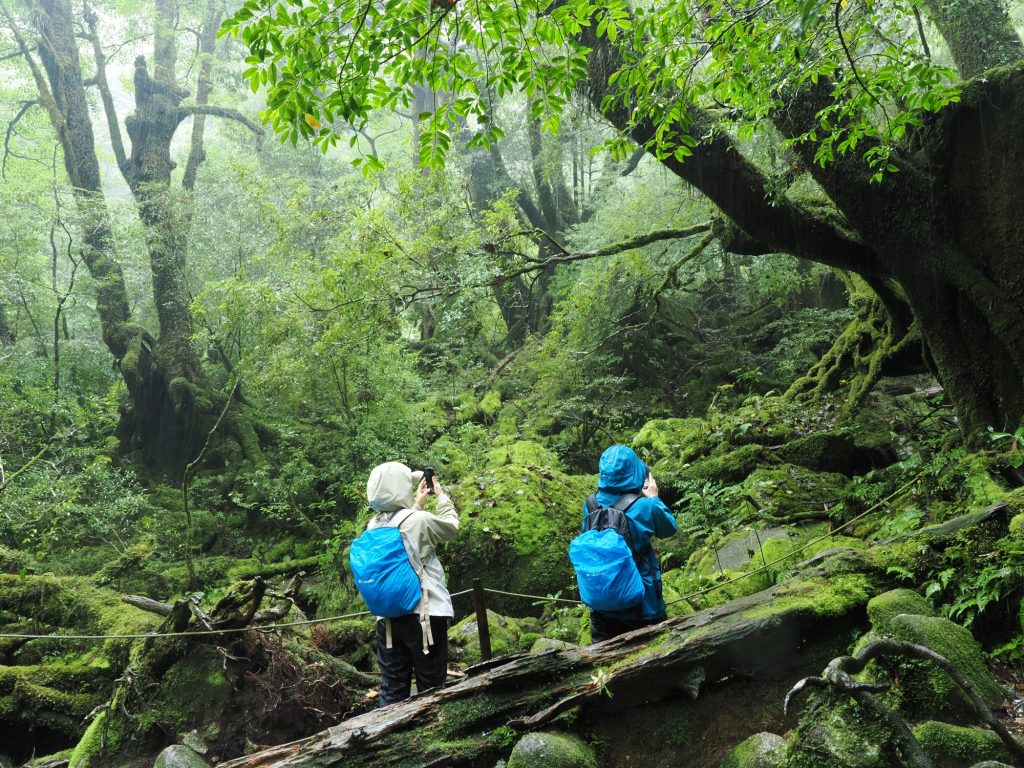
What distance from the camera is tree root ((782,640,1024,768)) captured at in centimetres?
209

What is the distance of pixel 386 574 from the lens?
13.6ft

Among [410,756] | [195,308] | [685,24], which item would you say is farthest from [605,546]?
[195,308]

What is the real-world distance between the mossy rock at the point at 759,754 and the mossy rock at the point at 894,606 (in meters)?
0.87

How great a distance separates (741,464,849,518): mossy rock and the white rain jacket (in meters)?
3.53

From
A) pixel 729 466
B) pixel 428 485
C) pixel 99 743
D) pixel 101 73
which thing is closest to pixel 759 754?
pixel 428 485

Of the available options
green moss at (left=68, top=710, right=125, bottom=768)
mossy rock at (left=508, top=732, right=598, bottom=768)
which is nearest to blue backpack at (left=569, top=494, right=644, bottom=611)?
mossy rock at (left=508, top=732, right=598, bottom=768)

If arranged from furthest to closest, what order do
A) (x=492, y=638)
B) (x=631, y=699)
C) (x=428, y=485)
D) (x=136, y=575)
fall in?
1. (x=136, y=575)
2. (x=492, y=638)
3. (x=428, y=485)
4. (x=631, y=699)

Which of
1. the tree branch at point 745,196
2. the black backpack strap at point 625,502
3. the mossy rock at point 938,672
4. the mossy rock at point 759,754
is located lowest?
the mossy rock at point 759,754

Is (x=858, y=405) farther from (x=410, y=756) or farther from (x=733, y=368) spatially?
(x=410, y=756)

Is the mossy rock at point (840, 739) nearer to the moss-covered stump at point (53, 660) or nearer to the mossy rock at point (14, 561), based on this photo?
the moss-covered stump at point (53, 660)

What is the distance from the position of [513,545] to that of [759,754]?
4765 millimetres

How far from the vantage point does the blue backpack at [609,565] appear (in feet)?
12.5

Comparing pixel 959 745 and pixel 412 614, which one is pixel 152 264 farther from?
pixel 959 745

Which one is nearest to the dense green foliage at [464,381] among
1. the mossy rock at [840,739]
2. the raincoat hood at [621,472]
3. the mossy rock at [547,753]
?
the mossy rock at [840,739]
